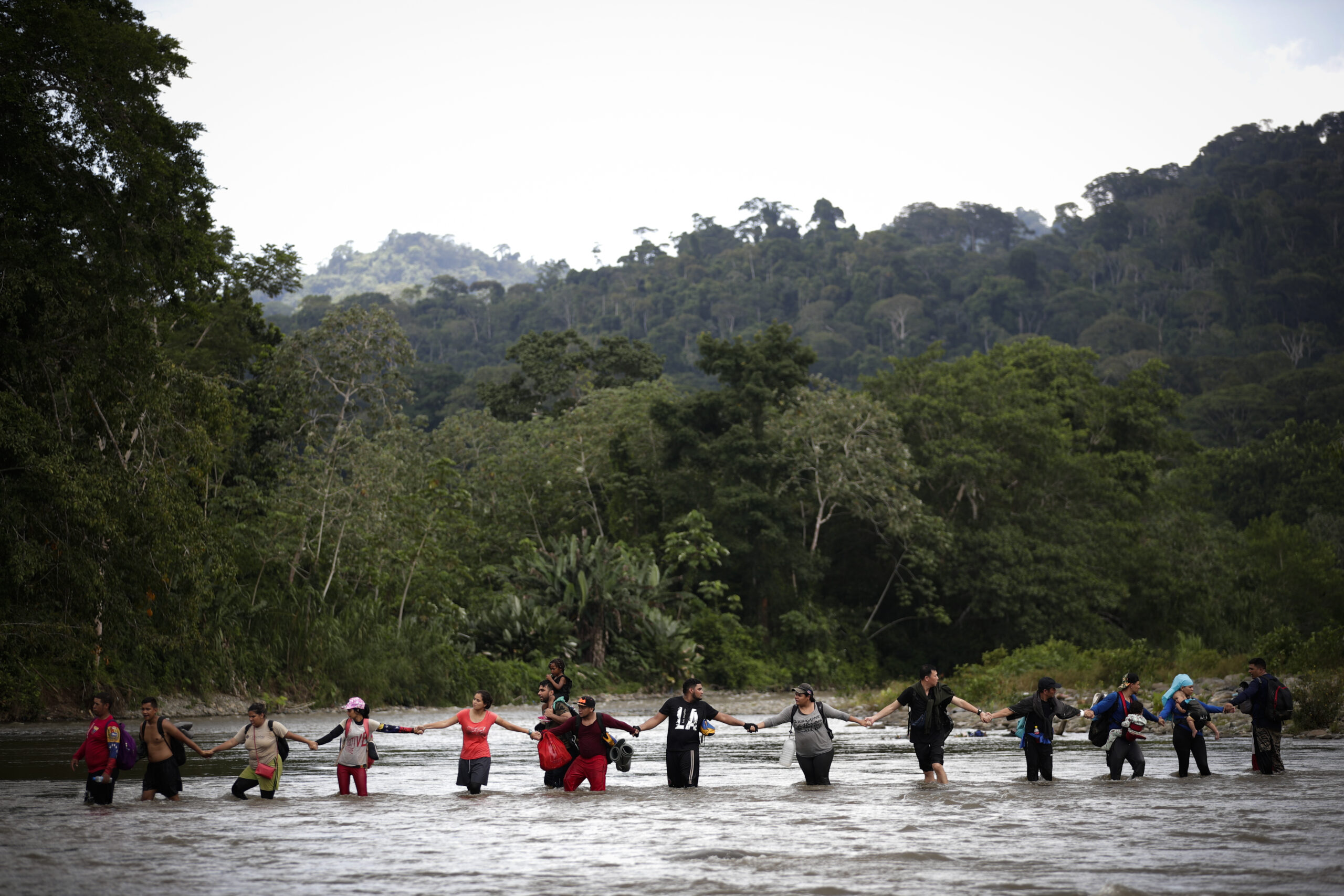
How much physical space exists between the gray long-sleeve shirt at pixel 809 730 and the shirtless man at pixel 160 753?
22.2 feet

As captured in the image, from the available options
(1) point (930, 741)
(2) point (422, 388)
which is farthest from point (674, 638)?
(2) point (422, 388)

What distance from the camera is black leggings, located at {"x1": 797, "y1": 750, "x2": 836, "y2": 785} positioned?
15.3 meters

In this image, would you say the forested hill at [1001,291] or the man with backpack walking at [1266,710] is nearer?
the man with backpack walking at [1266,710]

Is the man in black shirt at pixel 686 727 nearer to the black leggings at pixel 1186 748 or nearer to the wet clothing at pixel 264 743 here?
the wet clothing at pixel 264 743

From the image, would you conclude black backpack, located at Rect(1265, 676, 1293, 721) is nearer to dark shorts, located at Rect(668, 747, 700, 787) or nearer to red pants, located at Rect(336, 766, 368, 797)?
dark shorts, located at Rect(668, 747, 700, 787)

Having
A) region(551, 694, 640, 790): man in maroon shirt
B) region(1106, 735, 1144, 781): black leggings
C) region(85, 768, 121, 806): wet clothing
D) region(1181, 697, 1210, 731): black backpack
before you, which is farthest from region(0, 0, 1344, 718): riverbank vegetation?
region(1106, 735, 1144, 781): black leggings

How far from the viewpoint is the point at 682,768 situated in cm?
1508

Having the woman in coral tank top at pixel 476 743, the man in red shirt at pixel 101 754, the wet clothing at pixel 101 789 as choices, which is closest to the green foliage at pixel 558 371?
the woman in coral tank top at pixel 476 743

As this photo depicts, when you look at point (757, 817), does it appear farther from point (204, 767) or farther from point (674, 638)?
point (674, 638)

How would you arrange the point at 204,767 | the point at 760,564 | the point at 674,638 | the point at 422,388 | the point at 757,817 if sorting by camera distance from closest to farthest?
the point at 757,817 < the point at 204,767 < the point at 674,638 < the point at 760,564 < the point at 422,388

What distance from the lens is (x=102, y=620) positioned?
23.6 m

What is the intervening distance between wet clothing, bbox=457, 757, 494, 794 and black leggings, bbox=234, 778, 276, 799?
2098 millimetres

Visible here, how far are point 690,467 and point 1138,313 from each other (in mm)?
85080

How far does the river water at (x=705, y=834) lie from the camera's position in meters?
8.27
